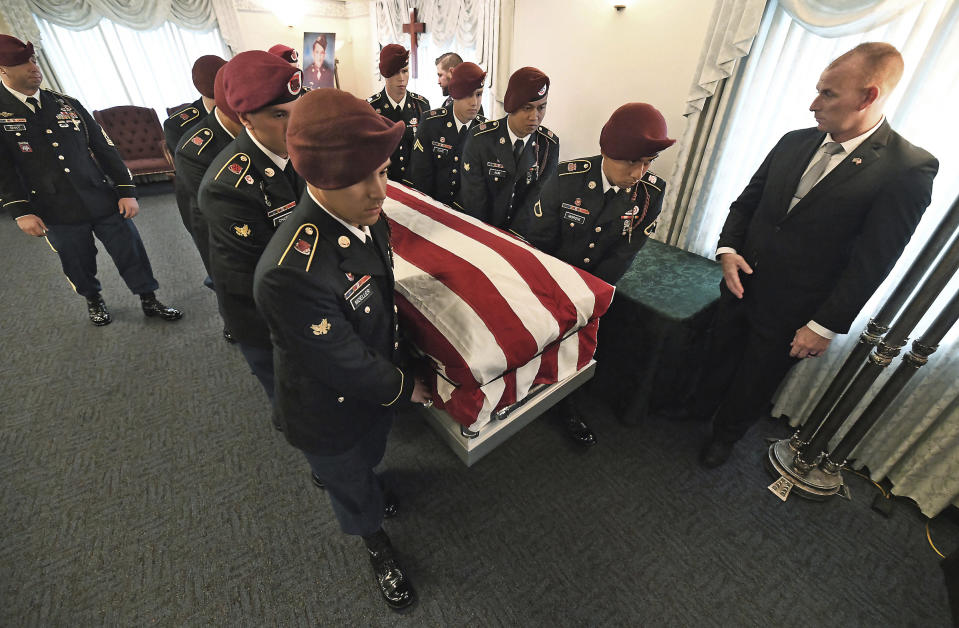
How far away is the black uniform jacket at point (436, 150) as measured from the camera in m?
2.60

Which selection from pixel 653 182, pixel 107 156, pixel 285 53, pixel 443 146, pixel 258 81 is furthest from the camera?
pixel 443 146

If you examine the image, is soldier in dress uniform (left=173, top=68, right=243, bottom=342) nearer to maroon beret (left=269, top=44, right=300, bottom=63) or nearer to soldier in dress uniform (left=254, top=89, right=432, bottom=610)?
maroon beret (left=269, top=44, right=300, bottom=63)

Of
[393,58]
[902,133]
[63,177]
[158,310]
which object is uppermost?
[393,58]

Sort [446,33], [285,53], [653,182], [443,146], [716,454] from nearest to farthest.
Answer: [285,53], [653,182], [716,454], [443,146], [446,33]

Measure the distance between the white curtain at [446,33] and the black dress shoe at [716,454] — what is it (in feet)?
11.5

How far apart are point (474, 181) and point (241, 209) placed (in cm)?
129

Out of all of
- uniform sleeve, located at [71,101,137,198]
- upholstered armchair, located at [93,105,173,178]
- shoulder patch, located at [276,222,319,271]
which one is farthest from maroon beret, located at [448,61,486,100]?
upholstered armchair, located at [93,105,173,178]

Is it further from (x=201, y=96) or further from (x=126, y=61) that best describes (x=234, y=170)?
(x=126, y=61)

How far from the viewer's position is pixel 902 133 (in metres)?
1.66

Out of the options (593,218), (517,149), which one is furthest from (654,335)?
(517,149)

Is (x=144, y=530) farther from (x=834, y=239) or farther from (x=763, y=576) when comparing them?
(x=834, y=239)

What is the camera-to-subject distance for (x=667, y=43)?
2.39 meters

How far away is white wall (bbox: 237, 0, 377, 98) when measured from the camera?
6305 mm

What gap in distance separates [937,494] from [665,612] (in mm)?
1355
